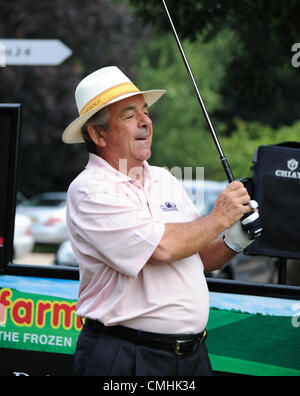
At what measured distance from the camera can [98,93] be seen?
2520mm

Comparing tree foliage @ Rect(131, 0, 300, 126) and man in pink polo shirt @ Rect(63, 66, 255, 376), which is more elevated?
tree foliage @ Rect(131, 0, 300, 126)

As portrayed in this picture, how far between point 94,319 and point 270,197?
1202 millimetres

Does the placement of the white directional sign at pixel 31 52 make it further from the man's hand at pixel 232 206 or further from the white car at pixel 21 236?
the white car at pixel 21 236

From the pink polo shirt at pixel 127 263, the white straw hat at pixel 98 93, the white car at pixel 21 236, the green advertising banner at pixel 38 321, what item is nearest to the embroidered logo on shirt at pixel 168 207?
the pink polo shirt at pixel 127 263

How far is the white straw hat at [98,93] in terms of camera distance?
8.10ft

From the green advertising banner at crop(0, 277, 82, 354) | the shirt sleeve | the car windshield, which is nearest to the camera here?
the shirt sleeve

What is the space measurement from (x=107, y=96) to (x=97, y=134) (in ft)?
0.58

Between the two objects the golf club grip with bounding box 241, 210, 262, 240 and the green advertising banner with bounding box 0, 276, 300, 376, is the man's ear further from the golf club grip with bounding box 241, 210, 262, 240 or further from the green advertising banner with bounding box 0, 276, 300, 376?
the green advertising banner with bounding box 0, 276, 300, 376

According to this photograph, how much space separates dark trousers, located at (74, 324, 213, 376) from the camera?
2318 mm

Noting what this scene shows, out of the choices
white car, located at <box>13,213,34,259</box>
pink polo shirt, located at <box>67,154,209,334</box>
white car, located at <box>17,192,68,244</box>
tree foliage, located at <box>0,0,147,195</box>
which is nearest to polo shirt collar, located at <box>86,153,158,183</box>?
pink polo shirt, located at <box>67,154,209,334</box>

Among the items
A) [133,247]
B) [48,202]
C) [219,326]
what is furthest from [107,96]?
[48,202]

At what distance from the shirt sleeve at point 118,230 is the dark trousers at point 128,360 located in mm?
316

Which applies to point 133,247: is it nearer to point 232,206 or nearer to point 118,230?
point 118,230
